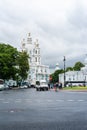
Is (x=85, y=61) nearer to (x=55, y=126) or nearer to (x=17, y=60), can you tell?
(x=17, y=60)

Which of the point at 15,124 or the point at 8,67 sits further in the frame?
the point at 8,67

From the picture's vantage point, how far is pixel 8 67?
342ft

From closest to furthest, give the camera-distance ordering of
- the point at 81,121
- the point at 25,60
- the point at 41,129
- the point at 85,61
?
the point at 41,129 → the point at 81,121 → the point at 25,60 → the point at 85,61

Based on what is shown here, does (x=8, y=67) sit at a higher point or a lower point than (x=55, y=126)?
higher

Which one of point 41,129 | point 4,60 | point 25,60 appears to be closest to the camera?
point 41,129

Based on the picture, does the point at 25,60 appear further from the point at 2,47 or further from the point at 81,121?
the point at 81,121

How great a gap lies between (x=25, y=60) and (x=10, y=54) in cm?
1745

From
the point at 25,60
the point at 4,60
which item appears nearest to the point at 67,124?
the point at 4,60

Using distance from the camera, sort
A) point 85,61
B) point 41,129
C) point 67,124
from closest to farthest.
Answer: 1. point 41,129
2. point 67,124
3. point 85,61

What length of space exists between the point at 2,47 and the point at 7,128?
9904cm

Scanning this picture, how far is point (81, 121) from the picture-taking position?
1559 cm

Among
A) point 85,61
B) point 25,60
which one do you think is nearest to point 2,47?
point 25,60

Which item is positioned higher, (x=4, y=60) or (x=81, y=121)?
(x=4, y=60)

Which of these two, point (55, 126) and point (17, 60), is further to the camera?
point (17, 60)
